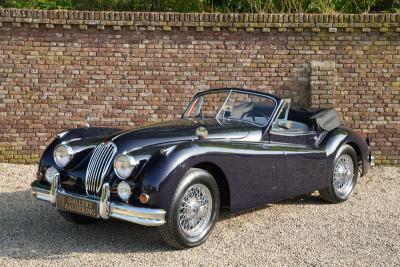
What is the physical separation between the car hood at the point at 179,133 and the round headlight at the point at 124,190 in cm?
37

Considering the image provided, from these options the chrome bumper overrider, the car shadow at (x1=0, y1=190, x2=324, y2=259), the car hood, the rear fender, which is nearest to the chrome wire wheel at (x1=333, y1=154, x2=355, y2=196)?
the rear fender

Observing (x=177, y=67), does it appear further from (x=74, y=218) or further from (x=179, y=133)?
(x=74, y=218)

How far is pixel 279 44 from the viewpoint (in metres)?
8.66

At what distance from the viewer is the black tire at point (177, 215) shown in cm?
469

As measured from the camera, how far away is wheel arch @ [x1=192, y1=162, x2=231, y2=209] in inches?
203

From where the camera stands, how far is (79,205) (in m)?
4.82

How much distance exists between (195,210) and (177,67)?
415 cm

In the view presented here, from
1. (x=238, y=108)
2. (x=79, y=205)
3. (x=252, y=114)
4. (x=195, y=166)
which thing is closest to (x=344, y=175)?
(x=252, y=114)

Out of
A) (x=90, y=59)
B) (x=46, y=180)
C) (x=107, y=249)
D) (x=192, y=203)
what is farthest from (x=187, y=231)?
(x=90, y=59)

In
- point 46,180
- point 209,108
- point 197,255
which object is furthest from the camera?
point 209,108

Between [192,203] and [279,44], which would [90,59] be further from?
[192,203]

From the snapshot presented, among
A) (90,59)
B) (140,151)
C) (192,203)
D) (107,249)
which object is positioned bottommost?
(107,249)

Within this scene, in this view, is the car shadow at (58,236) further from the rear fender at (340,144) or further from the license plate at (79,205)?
the rear fender at (340,144)

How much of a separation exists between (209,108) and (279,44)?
292 cm
